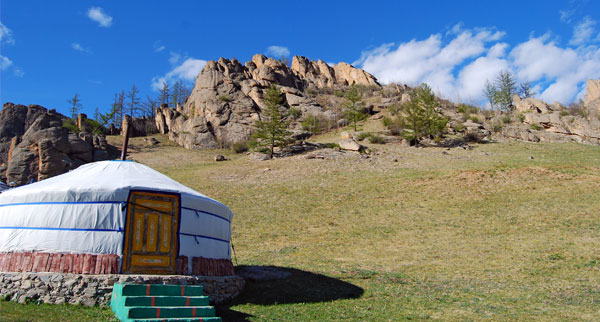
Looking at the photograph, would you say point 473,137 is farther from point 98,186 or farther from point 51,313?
point 51,313

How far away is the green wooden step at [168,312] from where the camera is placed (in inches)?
243

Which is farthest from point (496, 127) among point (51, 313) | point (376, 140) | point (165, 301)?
point (51, 313)

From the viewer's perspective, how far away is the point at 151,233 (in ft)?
27.0

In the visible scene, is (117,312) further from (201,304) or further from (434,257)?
(434,257)

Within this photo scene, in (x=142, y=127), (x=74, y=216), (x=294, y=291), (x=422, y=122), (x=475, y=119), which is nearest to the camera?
(x=74, y=216)

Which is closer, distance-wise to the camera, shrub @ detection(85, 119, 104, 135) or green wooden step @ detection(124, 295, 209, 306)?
green wooden step @ detection(124, 295, 209, 306)

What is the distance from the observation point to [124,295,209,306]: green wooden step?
6473mm

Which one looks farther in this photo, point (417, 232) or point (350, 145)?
point (350, 145)

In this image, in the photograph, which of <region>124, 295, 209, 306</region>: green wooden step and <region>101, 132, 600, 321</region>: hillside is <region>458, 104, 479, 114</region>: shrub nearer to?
<region>101, 132, 600, 321</region>: hillside

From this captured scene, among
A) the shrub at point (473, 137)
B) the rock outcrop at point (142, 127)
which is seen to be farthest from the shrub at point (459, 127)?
the rock outcrop at point (142, 127)

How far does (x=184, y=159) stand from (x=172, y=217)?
3226 centimetres

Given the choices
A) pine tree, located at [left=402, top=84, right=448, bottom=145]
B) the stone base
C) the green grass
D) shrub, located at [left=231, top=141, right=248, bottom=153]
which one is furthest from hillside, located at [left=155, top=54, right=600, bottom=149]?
the green grass

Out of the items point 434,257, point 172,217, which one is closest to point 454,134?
point 434,257

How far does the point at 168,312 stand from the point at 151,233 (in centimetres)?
227
